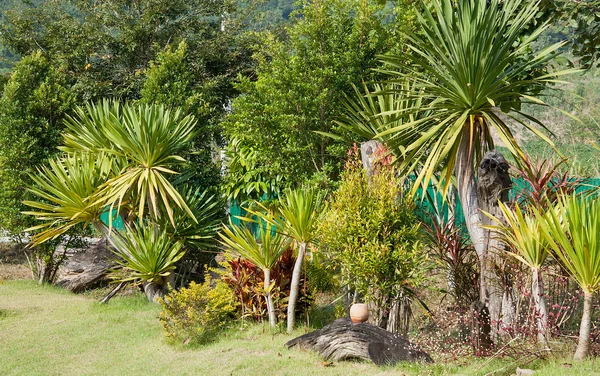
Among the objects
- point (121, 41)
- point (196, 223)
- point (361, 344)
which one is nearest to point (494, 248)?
point (361, 344)

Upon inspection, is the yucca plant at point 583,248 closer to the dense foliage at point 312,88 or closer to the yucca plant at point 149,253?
the dense foliage at point 312,88

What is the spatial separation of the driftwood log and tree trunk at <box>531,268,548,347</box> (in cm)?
107

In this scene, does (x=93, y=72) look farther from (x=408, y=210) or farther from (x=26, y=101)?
(x=408, y=210)

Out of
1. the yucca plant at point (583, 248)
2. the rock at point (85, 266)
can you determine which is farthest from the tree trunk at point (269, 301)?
the rock at point (85, 266)

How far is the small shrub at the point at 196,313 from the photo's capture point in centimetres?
868

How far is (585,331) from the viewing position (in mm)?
5844

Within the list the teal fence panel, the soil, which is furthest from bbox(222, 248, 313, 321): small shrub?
the soil

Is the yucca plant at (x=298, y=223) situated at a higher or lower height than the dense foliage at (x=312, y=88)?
lower

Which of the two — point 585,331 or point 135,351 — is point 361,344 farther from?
point 135,351

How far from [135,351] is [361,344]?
314cm

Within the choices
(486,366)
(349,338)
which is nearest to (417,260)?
(349,338)

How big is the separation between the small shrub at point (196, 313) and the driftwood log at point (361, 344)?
1569 millimetres

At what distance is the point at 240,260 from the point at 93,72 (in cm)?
866

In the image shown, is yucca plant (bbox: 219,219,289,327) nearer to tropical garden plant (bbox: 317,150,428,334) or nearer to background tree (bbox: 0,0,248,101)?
tropical garden plant (bbox: 317,150,428,334)
